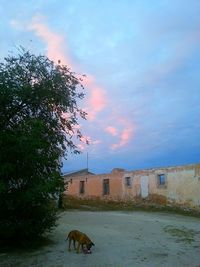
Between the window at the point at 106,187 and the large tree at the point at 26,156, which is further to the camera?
the window at the point at 106,187

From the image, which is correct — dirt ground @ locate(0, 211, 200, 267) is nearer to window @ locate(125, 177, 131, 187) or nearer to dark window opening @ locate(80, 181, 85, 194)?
window @ locate(125, 177, 131, 187)

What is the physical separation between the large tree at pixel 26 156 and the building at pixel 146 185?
26.4ft

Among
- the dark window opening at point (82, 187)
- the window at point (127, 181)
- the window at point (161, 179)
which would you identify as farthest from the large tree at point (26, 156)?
the dark window opening at point (82, 187)

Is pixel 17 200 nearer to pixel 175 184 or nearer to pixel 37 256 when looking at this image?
→ pixel 37 256

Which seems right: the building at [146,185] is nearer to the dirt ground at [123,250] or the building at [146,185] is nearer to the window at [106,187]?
the window at [106,187]

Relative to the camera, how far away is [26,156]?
496 inches

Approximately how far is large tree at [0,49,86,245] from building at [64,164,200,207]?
805 centimetres

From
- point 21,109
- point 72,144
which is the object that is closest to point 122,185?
point 72,144

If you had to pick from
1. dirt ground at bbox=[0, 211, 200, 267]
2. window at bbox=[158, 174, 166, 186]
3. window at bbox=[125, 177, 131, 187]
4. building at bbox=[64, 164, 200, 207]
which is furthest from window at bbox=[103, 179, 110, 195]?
dirt ground at bbox=[0, 211, 200, 267]

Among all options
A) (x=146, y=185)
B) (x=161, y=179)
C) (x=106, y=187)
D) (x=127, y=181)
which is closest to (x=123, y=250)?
(x=161, y=179)

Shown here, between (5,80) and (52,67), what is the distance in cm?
263

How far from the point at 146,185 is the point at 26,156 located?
20594mm

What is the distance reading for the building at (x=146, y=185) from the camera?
27933mm

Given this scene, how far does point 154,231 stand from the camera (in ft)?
55.0
